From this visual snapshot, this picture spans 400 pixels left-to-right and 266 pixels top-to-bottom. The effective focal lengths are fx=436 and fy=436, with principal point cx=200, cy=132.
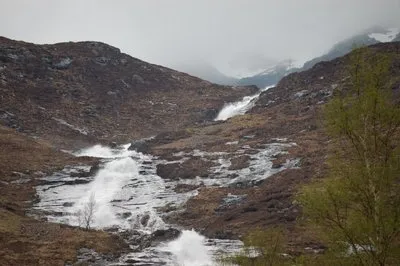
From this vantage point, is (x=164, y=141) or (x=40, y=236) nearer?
(x=40, y=236)

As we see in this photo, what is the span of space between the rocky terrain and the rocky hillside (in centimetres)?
32

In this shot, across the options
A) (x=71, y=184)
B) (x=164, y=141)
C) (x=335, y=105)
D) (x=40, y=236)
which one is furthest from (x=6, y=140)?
(x=335, y=105)

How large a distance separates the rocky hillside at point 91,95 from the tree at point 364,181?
69270mm

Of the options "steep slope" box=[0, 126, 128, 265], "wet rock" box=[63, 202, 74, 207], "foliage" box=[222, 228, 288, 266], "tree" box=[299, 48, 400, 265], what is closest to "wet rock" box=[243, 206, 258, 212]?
"steep slope" box=[0, 126, 128, 265]

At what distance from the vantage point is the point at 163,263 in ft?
105

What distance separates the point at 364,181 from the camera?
11547mm

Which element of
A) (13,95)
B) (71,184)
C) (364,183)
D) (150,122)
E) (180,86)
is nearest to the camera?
(364,183)

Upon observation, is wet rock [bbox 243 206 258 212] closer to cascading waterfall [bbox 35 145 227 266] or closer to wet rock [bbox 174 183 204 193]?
cascading waterfall [bbox 35 145 227 266]

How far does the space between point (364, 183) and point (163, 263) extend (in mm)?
23078

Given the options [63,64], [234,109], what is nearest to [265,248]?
[234,109]

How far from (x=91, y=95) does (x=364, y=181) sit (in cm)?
9556

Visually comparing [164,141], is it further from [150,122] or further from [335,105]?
[335,105]

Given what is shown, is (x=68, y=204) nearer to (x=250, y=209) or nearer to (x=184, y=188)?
(x=184, y=188)

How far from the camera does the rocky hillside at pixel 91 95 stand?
277ft
